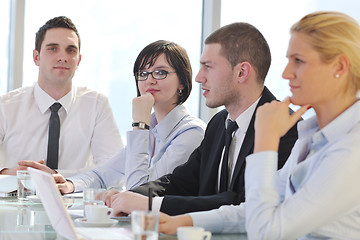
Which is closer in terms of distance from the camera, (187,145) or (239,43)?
(239,43)

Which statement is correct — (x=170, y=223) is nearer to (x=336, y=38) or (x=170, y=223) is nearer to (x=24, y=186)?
(x=336, y=38)

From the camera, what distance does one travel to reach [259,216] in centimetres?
153

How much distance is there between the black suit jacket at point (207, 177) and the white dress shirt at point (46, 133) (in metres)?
1.12

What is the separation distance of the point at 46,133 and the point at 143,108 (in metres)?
1.00

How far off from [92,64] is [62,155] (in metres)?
1.19

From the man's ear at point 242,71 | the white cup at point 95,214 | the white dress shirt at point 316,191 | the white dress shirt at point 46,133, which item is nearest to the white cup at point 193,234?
the white dress shirt at point 316,191

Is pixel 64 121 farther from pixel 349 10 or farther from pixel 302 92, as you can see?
pixel 349 10

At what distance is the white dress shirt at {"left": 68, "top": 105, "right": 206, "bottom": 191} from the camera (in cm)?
282

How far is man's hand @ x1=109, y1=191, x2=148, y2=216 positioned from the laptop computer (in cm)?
28

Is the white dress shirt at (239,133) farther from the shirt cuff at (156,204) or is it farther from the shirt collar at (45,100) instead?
the shirt collar at (45,100)

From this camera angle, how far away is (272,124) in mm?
1656

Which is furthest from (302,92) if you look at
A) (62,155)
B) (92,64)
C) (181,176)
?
(92,64)

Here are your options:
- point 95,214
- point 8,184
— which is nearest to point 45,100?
point 8,184

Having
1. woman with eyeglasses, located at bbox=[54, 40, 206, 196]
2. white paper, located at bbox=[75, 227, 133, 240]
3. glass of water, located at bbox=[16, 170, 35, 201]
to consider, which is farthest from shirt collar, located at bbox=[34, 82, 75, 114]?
white paper, located at bbox=[75, 227, 133, 240]
